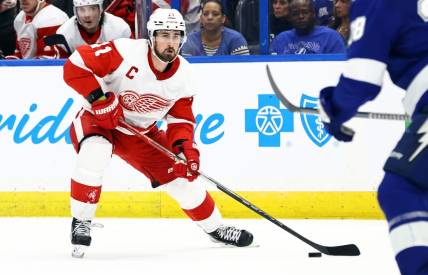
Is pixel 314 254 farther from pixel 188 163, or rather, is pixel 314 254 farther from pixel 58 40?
pixel 58 40

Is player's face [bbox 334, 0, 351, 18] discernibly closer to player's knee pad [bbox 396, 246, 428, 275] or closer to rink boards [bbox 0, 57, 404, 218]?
rink boards [bbox 0, 57, 404, 218]

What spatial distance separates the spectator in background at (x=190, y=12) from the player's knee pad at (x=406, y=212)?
3.43m

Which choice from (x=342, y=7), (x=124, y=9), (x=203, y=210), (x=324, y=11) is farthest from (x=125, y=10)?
(x=203, y=210)

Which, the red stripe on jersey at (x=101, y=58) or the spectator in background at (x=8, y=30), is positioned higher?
the red stripe on jersey at (x=101, y=58)

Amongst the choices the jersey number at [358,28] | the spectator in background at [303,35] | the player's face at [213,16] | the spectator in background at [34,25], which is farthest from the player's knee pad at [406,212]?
the spectator in background at [34,25]

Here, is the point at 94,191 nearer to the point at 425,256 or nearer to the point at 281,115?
the point at 281,115

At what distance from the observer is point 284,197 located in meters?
5.69

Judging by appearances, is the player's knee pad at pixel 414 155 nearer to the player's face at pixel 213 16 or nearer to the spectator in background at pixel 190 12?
the player's face at pixel 213 16

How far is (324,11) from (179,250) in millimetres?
1795

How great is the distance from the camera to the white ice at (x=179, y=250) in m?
4.15

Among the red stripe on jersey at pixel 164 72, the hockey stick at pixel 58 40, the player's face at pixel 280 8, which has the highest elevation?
the player's face at pixel 280 8

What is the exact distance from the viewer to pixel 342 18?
18.9 ft

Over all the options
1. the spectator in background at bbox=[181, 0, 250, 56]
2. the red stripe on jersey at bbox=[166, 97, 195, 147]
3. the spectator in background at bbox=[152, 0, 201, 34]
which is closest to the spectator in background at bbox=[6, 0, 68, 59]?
the spectator in background at bbox=[152, 0, 201, 34]

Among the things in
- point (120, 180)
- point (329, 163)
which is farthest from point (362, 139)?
point (120, 180)
